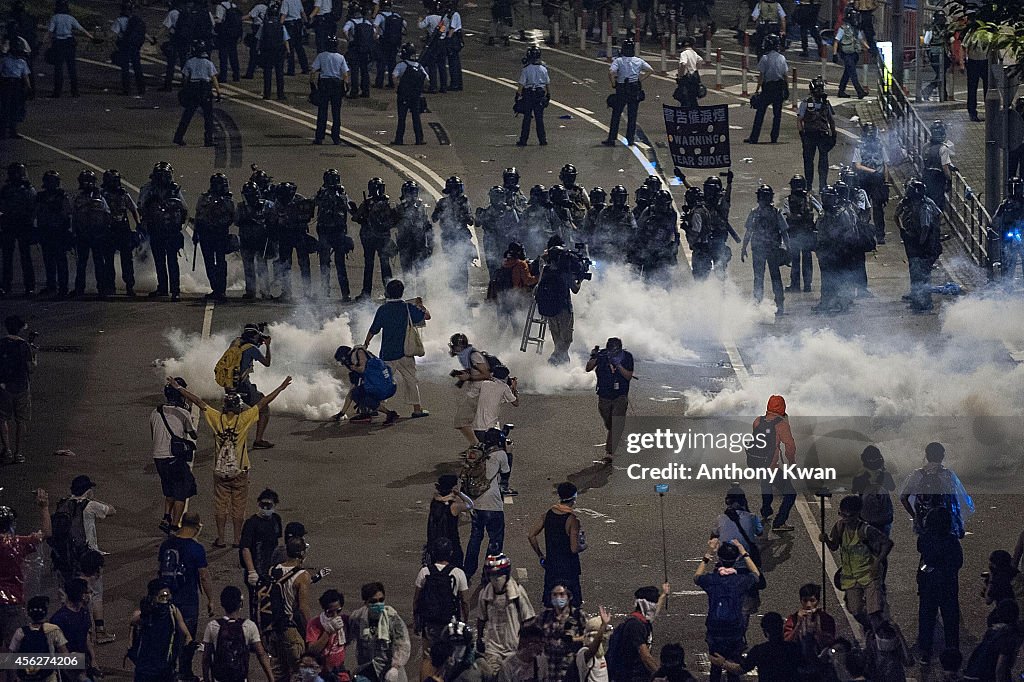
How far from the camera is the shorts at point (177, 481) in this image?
1722cm

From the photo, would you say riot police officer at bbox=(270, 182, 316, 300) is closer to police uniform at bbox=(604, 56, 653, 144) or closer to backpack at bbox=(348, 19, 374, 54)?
police uniform at bbox=(604, 56, 653, 144)

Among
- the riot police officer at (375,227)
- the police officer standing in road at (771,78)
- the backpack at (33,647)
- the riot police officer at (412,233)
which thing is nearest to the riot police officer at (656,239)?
the riot police officer at (412,233)

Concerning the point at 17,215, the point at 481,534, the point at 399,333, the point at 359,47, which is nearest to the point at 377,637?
the point at 481,534

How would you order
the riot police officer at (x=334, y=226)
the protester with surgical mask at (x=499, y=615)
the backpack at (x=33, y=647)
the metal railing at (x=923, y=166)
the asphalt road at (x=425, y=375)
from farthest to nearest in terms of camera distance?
the metal railing at (x=923, y=166) < the riot police officer at (x=334, y=226) < the asphalt road at (x=425, y=375) < the protester with surgical mask at (x=499, y=615) < the backpack at (x=33, y=647)

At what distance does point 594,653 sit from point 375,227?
42.6 feet

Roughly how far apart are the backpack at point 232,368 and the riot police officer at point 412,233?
21.4ft

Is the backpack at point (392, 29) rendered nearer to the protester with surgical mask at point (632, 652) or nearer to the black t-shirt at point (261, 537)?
the black t-shirt at point (261, 537)

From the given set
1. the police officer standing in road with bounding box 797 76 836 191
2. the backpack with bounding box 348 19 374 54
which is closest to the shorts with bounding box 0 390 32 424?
the police officer standing in road with bounding box 797 76 836 191

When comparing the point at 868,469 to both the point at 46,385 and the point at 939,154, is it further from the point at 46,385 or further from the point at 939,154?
the point at 939,154

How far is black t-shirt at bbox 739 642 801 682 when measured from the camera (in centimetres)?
1307

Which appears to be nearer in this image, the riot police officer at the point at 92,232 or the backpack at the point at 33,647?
the backpack at the point at 33,647

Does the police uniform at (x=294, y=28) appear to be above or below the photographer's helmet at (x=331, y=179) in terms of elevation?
above

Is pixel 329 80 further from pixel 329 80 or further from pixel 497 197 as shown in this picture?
pixel 497 197

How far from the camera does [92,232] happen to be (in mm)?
25703
